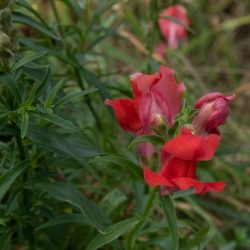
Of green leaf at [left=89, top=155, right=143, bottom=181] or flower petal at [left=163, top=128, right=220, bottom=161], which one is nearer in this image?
flower petal at [left=163, top=128, right=220, bottom=161]

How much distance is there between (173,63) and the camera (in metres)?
3.12

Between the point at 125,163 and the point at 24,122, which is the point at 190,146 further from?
the point at 24,122

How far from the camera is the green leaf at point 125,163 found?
129 centimetres

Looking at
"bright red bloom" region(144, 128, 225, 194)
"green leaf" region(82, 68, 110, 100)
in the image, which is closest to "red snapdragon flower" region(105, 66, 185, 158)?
"bright red bloom" region(144, 128, 225, 194)

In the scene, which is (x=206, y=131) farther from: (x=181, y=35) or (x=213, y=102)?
(x=181, y=35)

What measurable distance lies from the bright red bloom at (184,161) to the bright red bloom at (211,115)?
0.10 m

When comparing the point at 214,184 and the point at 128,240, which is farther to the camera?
the point at 128,240

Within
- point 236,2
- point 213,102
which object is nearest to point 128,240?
point 213,102

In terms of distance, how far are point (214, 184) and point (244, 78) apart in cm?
237

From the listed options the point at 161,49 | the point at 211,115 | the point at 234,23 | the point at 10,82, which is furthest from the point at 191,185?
the point at 234,23

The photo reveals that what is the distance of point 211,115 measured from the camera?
4.27 ft

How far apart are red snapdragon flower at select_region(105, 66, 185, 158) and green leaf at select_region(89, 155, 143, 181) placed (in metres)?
0.07

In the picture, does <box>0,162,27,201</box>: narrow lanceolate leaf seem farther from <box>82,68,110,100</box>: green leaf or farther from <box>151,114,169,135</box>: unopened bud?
<box>82,68,110,100</box>: green leaf

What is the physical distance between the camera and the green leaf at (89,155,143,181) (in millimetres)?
1294
